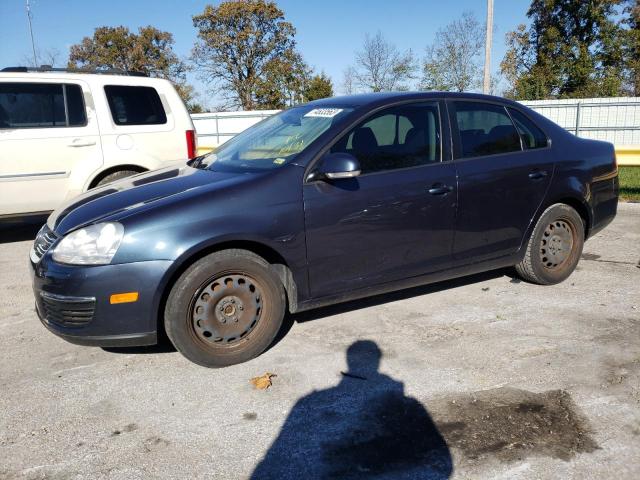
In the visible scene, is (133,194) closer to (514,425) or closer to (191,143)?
(514,425)

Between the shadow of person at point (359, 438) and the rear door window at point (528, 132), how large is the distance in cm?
242

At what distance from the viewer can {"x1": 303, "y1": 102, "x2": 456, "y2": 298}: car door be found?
11.8 ft

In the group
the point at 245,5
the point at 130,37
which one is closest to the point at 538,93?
the point at 245,5

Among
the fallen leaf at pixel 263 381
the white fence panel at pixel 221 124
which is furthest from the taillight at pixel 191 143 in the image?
the white fence panel at pixel 221 124

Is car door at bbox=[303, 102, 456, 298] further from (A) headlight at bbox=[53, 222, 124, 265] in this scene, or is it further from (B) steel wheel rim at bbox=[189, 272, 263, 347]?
(A) headlight at bbox=[53, 222, 124, 265]

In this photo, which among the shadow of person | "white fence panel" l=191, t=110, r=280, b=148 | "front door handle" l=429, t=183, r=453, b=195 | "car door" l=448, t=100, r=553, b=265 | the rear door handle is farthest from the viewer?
"white fence panel" l=191, t=110, r=280, b=148

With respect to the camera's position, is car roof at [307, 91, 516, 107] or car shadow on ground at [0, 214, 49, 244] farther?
car shadow on ground at [0, 214, 49, 244]

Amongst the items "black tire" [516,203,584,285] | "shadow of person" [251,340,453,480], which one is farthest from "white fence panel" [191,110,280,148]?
"shadow of person" [251,340,453,480]

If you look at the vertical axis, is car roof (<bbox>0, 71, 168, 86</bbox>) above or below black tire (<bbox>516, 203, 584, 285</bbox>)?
above

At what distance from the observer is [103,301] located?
313 centimetres

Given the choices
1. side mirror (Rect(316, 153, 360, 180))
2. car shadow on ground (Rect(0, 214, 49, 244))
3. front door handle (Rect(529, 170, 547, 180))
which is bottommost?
car shadow on ground (Rect(0, 214, 49, 244))

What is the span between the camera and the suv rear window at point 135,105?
6652 millimetres

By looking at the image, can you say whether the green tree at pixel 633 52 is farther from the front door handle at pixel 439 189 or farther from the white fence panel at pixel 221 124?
the front door handle at pixel 439 189

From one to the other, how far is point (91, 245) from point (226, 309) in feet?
2.82
